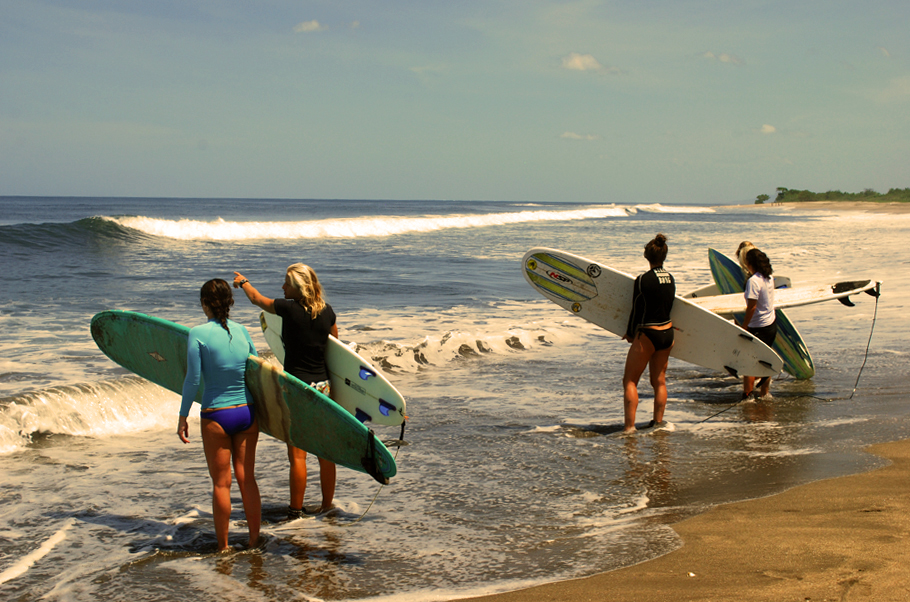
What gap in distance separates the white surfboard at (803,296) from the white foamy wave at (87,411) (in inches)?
216

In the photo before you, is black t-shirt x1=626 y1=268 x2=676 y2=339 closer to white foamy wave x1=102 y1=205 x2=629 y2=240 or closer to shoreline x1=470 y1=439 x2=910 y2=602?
shoreline x1=470 y1=439 x2=910 y2=602

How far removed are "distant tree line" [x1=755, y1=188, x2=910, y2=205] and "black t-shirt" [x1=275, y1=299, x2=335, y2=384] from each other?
293 feet

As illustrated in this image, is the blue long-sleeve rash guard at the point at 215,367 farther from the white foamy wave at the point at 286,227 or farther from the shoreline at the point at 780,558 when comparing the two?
the white foamy wave at the point at 286,227

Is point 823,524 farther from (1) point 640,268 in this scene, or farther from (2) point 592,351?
(1) point 640,268

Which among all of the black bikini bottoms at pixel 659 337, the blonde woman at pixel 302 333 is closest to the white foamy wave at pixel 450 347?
the black bikini bottoms at pixel 659 337

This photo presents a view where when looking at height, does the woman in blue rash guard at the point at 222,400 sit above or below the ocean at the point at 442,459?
above

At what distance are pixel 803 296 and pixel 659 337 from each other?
268 centimetres

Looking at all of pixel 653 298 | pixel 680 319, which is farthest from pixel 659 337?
pixel 680 319

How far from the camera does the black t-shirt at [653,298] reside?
5.56 metres

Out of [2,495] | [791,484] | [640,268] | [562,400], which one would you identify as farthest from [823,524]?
[640,268]

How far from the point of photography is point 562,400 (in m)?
6.82

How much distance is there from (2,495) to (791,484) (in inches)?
201

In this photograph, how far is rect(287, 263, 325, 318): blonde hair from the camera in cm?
394

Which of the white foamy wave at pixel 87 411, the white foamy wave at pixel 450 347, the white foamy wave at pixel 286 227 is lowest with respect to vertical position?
the white foamy wave at pixel 87 411
